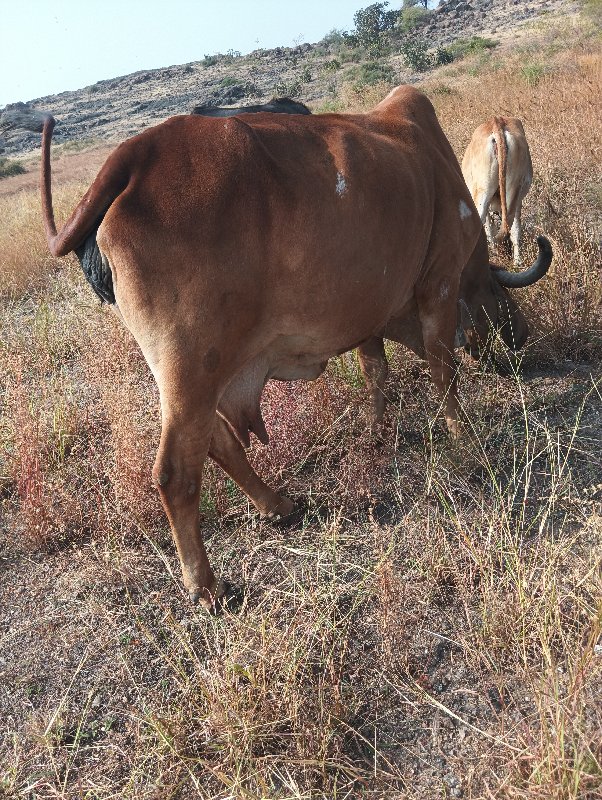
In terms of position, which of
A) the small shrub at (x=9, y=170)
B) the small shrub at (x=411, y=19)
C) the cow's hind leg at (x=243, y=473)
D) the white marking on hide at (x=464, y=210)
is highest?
the small shrub at (x=411, y=19)

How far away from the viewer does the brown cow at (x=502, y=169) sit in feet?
24.0

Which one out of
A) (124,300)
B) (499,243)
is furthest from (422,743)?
(499,243)

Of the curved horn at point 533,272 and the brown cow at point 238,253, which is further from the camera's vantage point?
the curved horn at point 533,272

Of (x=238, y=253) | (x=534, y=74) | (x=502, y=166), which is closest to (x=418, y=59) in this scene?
(x=534, y=74)

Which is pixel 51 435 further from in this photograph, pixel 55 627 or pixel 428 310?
pixel 428 310

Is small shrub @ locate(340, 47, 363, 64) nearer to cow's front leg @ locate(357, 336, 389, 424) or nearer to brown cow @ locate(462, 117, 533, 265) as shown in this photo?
brown cow @ locate(462, 117, 533, 265)

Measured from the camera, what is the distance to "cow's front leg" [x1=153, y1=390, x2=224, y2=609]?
2881 millimetres

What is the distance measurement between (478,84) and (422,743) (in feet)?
51.4

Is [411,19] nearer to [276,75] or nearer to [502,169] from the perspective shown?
[276,75]

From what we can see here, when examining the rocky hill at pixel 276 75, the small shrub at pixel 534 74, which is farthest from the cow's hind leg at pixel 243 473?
the rocky hill at pixel 276 75

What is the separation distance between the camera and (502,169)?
23.5 feet

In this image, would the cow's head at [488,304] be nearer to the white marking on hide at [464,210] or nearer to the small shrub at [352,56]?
the white marking on hide at [464,210]

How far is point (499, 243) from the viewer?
693 centimetres

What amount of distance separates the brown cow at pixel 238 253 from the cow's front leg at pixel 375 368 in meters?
0.75
